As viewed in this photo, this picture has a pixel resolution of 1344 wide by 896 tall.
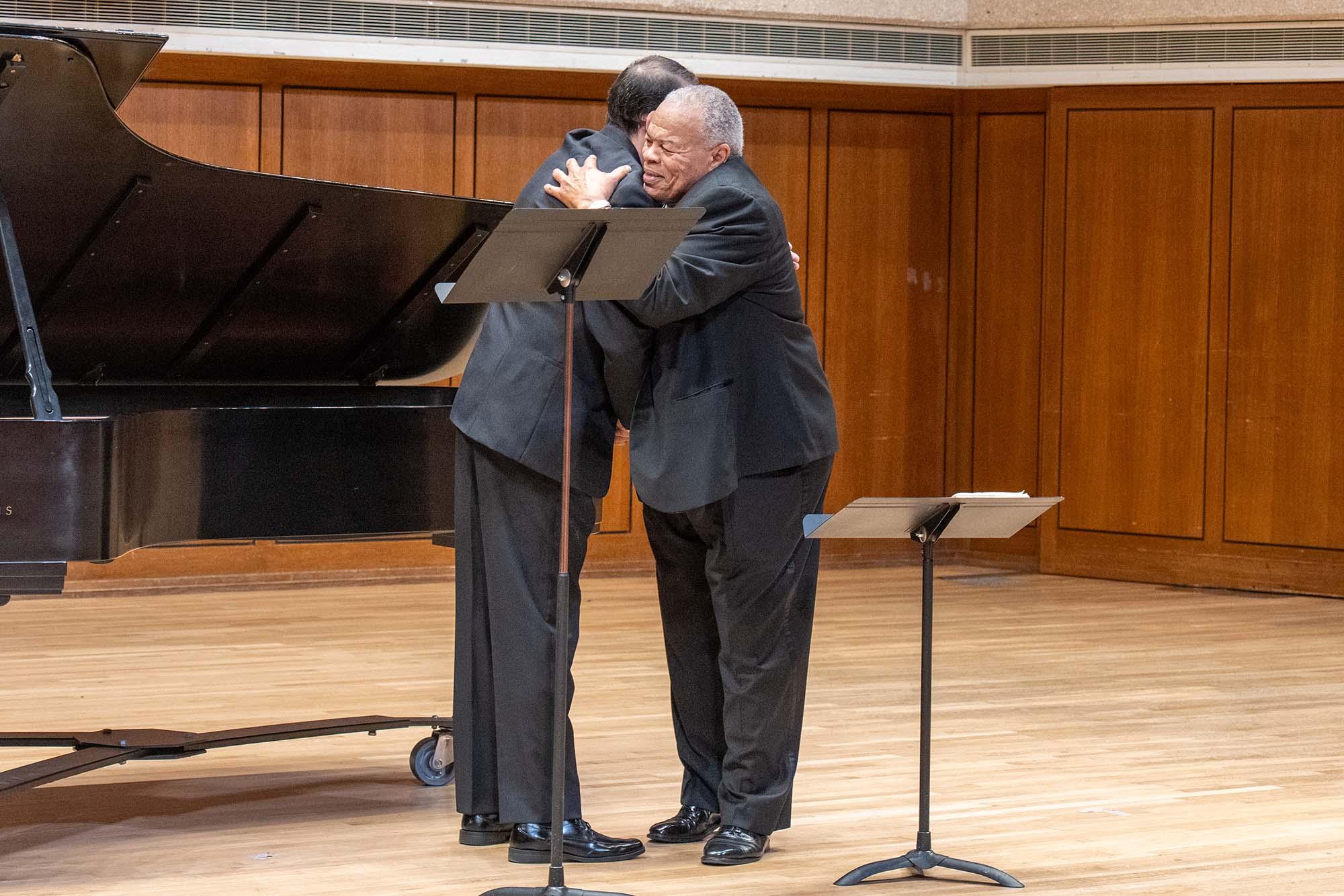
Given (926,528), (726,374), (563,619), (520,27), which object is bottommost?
(563,619)

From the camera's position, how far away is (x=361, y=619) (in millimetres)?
6688

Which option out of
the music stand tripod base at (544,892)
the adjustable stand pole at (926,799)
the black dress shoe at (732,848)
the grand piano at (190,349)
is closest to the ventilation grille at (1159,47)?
the grand piano at (190,349)

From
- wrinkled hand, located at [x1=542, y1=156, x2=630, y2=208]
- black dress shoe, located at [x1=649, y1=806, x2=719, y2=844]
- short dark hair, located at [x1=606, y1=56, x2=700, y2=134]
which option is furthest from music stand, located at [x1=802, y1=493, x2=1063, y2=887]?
short dark hair, located at [x1=606, y1=56, x2=700, y2=134]

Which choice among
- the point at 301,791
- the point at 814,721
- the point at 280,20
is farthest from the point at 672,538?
the point at 280,20

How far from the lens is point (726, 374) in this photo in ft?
10.8

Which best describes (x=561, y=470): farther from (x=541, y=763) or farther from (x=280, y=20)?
(x=280, y=20)

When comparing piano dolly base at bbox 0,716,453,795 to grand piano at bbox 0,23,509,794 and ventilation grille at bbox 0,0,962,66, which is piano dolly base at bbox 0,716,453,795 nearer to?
grand piano at bbox 0,23,509,794

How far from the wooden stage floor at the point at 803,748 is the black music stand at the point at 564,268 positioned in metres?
0.41

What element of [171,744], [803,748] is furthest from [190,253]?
[803,748]

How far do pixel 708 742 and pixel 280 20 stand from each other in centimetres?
455

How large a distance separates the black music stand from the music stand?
0.49 m

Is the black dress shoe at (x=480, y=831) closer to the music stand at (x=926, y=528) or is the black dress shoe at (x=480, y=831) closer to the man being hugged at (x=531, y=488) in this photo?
the man being hugged at (x=531, y=488)

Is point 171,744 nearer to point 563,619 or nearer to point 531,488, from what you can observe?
point 531,488

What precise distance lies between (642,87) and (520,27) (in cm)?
434
